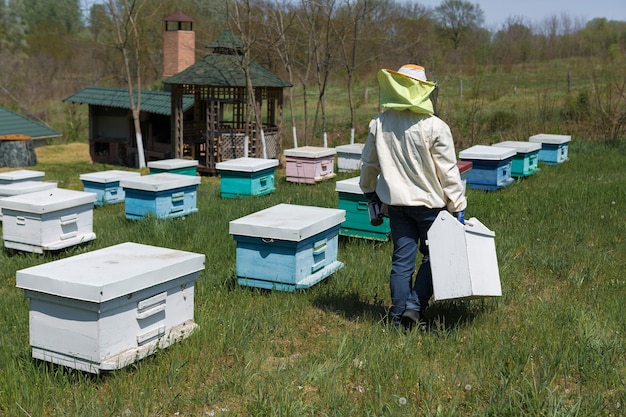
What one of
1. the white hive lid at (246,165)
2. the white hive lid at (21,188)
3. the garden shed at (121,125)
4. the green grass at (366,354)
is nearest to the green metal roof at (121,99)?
the garden shed at (121,125)

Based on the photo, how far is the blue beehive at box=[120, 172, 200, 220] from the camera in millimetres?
7766

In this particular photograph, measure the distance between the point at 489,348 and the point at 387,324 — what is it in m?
0.65

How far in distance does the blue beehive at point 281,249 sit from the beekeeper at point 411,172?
0.80 meters

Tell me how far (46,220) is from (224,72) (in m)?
9.92

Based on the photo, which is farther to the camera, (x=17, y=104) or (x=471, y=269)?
(x=17, y=104)

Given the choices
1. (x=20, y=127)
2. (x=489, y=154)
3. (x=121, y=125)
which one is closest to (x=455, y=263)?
(x=489, y=154)

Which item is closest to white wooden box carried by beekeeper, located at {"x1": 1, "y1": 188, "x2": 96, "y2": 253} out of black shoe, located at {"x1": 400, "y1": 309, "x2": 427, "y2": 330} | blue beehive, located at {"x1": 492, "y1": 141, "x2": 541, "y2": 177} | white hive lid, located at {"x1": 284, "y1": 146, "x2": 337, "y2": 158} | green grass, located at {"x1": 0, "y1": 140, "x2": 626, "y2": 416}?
green grass, located at {"x1": 0, "y1": 140, "x2": 626, "y2": 416}

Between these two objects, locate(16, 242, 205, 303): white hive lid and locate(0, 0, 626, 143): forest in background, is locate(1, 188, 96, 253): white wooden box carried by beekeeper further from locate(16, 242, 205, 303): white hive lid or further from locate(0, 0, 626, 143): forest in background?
locate(0, 0, 626, 143): forest in background

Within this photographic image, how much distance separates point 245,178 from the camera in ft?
31.3

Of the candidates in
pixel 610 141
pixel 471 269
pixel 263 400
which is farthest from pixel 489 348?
pixel 610 141

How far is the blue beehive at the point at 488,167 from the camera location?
29.1 ft

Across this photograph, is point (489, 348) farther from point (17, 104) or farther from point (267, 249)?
point (17, 104)

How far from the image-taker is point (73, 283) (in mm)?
3143

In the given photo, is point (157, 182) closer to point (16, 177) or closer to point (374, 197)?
point (16, 177)
